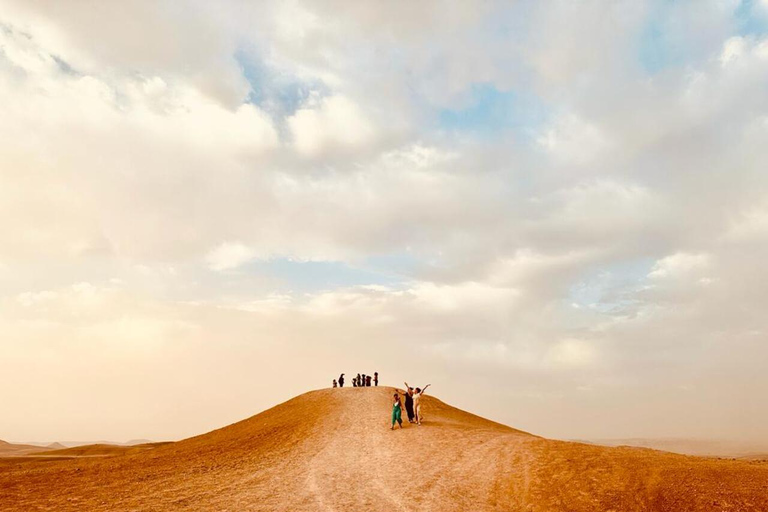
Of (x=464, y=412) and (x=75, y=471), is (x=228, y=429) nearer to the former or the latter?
(x=75, y=471)

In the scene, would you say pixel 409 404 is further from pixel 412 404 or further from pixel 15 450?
pixel 15 450

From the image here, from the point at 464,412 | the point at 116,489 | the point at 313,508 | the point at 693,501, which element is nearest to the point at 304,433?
the point at 116,489

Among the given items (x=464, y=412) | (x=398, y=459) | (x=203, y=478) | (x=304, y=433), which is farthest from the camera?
(x=464, y=412)

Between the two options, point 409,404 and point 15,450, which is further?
point 15,450

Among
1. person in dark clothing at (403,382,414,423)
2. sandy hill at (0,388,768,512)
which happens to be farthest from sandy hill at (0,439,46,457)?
person in dark clothing at (403,382,414,423)

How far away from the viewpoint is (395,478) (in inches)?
848

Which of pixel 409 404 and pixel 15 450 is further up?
pixel 409 404

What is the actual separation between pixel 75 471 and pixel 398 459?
19.4 m

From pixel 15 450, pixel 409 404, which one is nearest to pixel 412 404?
pixel 409 404

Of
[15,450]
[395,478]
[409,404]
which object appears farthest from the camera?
[15,450]

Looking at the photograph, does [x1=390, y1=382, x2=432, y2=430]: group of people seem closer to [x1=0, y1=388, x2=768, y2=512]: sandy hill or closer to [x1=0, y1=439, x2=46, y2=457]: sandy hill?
[x1=0, y1=388, x2=768, y2=512]: sandy hill

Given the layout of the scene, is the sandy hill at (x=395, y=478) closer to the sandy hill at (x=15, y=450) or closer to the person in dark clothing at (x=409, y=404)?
the person in dark clothing at (x=409, y=404)

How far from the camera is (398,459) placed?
24672 millimetres

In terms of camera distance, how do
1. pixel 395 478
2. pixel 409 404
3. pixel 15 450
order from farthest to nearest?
pixel 15 450 → pixel 409 404 → pixel 395 478
